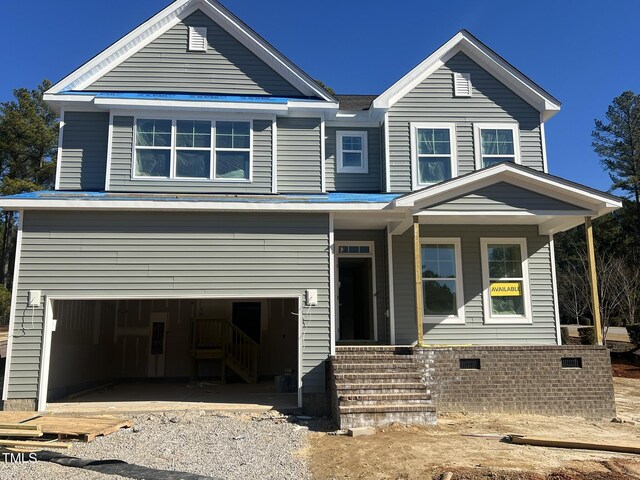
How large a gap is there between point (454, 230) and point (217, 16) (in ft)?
24.3

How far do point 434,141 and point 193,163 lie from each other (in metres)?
5.69

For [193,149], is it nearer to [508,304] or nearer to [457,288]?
[457,288]

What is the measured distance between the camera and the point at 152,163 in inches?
435

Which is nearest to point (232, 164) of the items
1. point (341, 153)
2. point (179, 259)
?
point (179, 259)

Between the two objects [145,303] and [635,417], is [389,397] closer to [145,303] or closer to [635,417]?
[635,417]

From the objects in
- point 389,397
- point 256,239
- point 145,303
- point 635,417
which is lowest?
point 635,417

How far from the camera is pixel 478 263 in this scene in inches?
463

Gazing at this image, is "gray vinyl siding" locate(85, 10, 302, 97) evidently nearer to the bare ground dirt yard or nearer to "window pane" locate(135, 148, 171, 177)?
"window pane" locate(135, 148, 171, 177)

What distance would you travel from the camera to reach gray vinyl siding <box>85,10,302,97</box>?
11602 millimetres

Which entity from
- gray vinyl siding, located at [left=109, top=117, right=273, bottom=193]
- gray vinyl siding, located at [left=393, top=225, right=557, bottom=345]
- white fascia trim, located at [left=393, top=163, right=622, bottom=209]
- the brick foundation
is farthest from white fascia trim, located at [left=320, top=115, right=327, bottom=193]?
the brick foundation

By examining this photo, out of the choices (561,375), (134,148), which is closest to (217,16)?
(134,148)

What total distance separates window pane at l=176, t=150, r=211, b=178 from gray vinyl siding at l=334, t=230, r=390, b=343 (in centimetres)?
337

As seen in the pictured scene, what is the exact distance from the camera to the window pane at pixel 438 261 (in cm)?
1171

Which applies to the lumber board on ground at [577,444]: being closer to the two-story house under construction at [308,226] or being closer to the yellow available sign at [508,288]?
the two-story house under construction at [308,226]
